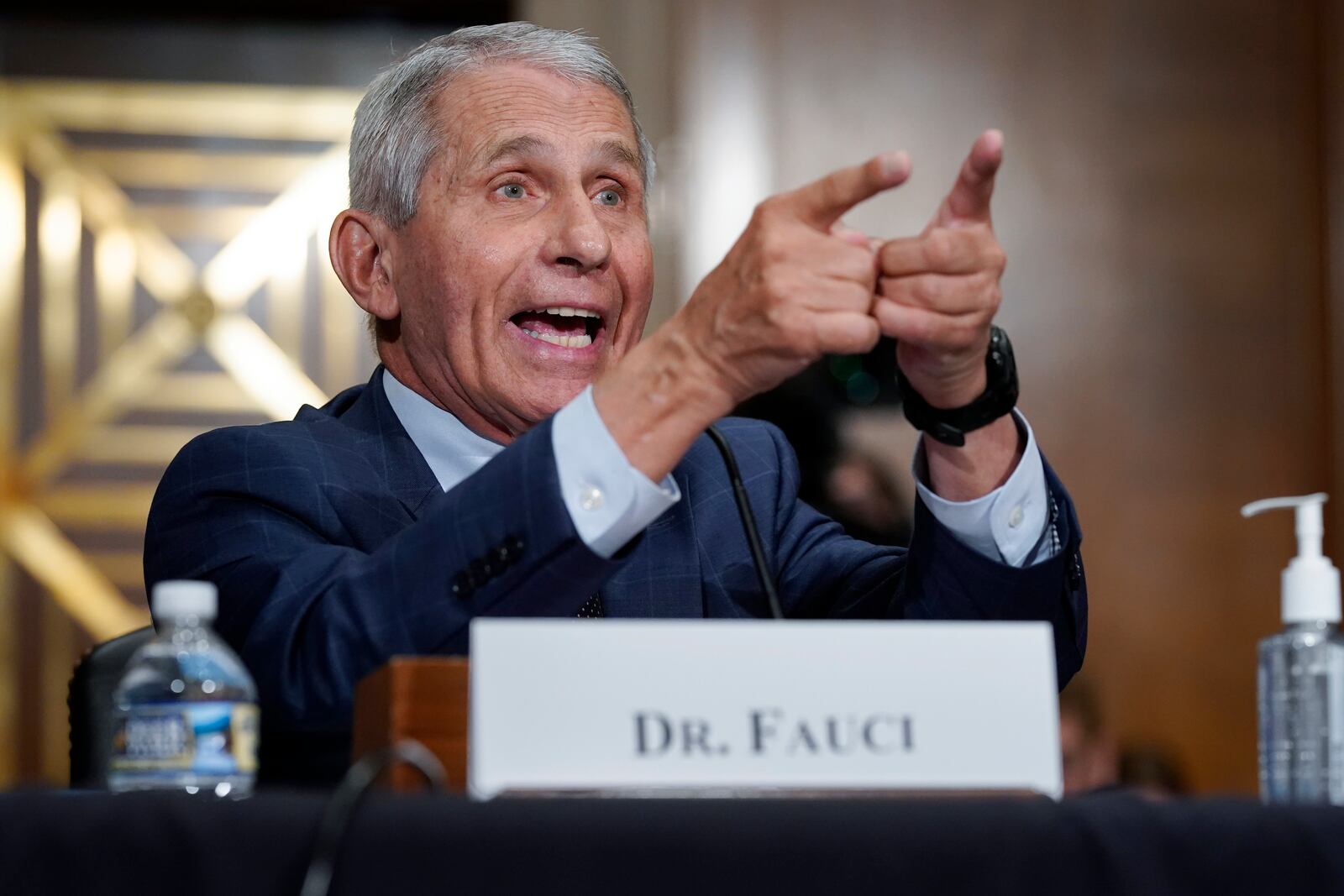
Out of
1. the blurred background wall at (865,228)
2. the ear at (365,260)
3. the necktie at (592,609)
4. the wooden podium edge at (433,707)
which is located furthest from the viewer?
the blurred background wall at (865,228)

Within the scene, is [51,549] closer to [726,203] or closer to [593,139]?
[726,203]

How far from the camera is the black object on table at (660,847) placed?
2.16ft

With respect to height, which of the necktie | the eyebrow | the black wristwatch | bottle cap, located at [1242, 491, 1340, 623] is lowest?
the necktie

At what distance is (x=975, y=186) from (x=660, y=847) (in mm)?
649

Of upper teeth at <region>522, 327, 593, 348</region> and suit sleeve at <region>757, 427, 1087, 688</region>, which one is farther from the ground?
upper teeth at <region>522, 327, 593, 348</region>

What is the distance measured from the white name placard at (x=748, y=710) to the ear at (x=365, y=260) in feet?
3.42

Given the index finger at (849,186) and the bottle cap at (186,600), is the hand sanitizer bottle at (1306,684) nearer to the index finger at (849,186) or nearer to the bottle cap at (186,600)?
the index finger at (849,186)

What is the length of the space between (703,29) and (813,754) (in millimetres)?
3065

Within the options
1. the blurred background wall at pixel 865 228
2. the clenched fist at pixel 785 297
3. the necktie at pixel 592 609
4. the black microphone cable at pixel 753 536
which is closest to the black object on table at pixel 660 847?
the black microphone cable at pixel 753 536

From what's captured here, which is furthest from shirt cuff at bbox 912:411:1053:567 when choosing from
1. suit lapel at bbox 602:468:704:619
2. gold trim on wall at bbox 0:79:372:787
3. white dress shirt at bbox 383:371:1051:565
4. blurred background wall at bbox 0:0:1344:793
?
gold trim on wall at bbox 0:79:372:787

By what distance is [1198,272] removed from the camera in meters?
3.72

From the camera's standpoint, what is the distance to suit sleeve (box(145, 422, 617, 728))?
1.11 m

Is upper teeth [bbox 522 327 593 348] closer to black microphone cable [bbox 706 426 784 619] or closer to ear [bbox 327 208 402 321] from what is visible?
→ ear [bbox 327 208 402 321]

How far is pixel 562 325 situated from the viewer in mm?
1708
